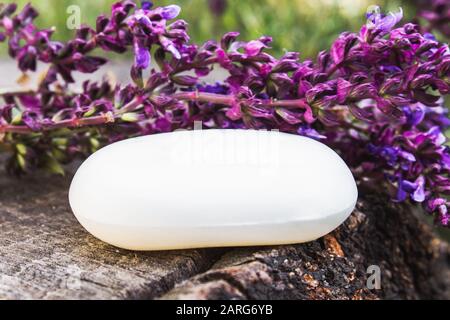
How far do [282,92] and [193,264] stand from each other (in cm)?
35

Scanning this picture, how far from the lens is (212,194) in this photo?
3.06 ft

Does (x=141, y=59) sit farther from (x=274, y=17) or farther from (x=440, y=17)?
(x=274, y=17)

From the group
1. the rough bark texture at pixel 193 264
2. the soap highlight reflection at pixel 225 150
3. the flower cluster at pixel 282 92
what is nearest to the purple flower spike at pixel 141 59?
the flower cluster at pixel 282 92

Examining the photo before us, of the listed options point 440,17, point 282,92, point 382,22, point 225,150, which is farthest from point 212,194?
point 440,17

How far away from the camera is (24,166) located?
4.54 ft

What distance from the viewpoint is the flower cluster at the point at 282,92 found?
1.05 metres

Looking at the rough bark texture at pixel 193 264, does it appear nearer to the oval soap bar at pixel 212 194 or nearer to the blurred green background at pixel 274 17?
the oval soap bar at pixel 212 194

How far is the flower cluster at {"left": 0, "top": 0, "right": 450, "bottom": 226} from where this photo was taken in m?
1.05

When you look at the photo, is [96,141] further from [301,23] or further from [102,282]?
[301,23]

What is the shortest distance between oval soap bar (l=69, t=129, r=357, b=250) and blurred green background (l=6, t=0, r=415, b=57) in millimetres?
979

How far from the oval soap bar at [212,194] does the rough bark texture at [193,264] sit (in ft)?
0.12
